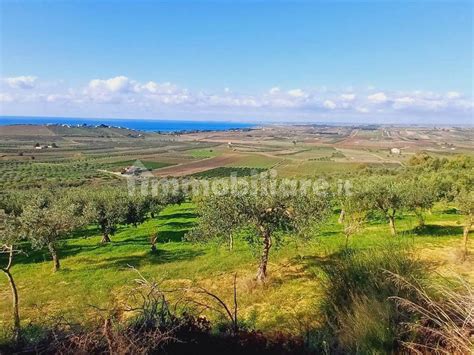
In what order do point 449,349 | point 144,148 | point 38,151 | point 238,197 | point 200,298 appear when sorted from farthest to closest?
point 144,148, point 38,151, point 238,197, point 200,298, point 449,349

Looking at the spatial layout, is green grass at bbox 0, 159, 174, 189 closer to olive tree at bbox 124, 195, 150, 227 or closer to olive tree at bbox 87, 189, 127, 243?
olive tree at bbox 124, 195, 150, 227

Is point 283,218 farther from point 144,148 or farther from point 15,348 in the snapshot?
point 144,148

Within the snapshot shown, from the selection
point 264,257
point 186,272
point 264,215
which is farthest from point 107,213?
point 264,215

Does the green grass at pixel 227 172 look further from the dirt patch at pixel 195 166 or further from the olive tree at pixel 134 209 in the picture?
the olive tree at pixel 134 209

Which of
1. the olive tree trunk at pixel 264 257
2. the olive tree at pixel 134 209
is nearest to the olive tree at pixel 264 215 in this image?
the olive tree trunk at pixel 264 257

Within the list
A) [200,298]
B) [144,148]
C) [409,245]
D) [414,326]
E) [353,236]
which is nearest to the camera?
[414,326]

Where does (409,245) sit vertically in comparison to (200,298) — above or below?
above

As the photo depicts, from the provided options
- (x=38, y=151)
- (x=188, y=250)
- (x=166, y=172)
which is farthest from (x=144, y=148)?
(x=188, y=250)
